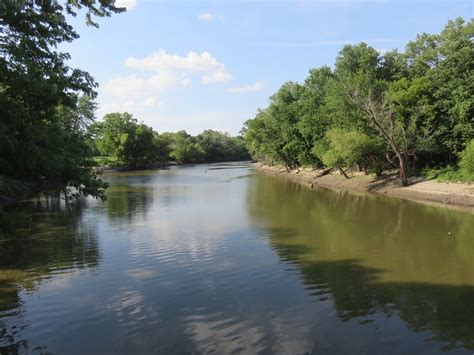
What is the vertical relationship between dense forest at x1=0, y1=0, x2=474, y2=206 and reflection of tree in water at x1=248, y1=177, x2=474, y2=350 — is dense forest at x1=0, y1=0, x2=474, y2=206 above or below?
above

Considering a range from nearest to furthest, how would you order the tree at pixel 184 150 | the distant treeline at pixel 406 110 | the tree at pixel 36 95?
the tree at pixel 36 95
the distant treeline at pixel 406 110
the tree at pixel 184 150

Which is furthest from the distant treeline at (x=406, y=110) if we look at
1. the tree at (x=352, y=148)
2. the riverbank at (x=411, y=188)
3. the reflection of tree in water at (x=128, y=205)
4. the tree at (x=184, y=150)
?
the tree at (x=184, y=150)

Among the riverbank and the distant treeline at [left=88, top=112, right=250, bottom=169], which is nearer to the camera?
the riverbank

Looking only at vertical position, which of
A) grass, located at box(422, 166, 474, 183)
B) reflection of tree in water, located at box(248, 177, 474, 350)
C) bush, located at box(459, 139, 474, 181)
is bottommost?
reflection of tree in water, located at box(248, 177, 474, 350)

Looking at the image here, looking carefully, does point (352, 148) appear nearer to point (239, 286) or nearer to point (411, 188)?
point (411, 188)

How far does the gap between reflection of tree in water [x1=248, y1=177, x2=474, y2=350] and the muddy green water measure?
57 mm

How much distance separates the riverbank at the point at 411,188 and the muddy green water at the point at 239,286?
20.7 feet

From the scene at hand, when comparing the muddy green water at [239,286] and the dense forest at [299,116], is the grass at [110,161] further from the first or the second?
the muddy green water at [239,286]

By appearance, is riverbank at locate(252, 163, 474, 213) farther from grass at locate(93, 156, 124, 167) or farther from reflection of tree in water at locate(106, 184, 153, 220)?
grass at locate(93, 156, 124, 167)

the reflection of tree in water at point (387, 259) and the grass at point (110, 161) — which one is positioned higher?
the grass at point (110, 161)

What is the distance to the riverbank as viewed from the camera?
1238 inches

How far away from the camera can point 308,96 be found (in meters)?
65.2

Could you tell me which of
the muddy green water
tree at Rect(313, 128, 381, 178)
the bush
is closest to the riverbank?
the bush

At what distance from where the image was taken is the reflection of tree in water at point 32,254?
10.1m
